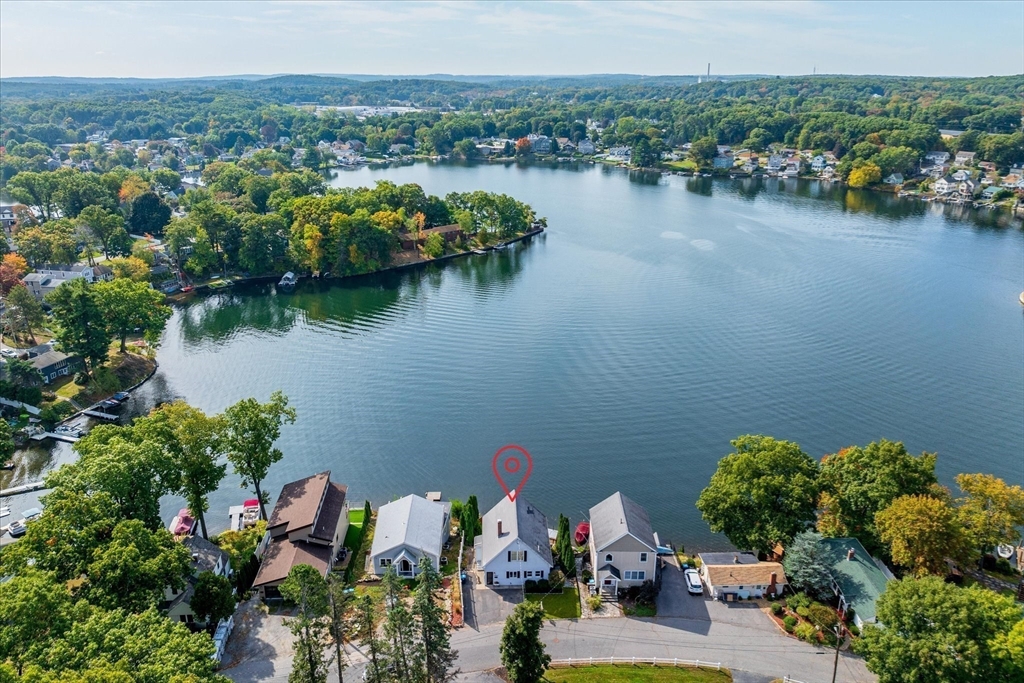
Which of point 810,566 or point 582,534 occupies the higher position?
point 810,566

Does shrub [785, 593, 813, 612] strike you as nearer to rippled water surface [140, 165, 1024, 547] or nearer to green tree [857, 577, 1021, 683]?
green tree [857, 577, 1021, 683]

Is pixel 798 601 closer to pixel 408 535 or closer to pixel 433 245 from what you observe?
pixel 408 535

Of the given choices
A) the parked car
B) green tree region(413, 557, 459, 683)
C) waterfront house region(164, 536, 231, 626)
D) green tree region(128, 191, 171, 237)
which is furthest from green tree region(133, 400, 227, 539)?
green tree region(128, 191, 171, 237)

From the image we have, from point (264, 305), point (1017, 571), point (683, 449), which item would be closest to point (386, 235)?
point (264, 305)

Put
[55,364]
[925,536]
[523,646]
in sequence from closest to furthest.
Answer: [523,646]
[925,536]
[55,364]

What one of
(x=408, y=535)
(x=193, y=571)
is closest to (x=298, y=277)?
(x=408, y=535)

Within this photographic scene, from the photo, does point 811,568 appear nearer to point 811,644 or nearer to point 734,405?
point 811,644
